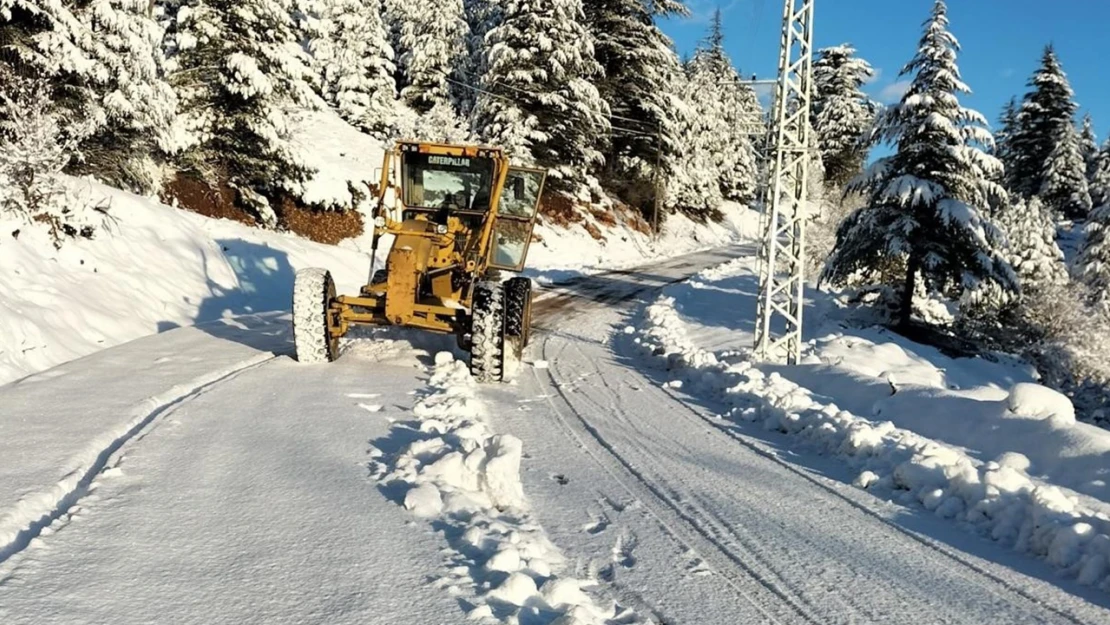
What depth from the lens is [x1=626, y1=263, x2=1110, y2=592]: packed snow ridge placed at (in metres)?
4.13

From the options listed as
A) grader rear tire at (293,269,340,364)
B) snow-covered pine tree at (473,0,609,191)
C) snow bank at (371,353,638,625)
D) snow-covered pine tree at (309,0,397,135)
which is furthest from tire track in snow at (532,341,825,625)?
snow-covered pine tree at (309,0,397,135)

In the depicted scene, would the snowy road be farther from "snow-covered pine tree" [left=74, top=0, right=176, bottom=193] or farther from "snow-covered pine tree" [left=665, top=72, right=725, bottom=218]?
"snow-covered pine tree" [left=665, top=72, right=725, bottom=218]

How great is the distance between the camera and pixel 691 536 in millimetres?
4152

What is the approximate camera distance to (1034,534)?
4.27m

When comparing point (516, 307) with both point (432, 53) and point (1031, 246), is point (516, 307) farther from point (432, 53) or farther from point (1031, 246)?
point (432, 53)

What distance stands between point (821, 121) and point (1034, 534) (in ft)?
202

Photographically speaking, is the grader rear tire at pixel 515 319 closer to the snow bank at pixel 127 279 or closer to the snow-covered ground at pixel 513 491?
the snow-covered ground at pixel 513 491

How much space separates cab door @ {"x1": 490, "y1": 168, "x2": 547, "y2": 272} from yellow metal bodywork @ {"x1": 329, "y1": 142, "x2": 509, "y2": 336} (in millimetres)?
219

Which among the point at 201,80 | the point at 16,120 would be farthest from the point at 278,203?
the point at 16,120

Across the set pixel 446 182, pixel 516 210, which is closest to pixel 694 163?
pixel 516 210

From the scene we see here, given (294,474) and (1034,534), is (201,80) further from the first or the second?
(1034,534)

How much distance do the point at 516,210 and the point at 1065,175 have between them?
178 feet

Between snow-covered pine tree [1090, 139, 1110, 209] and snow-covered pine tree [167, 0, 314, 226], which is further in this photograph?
snow-covered pine tree [1090, 139, 1110, 209]

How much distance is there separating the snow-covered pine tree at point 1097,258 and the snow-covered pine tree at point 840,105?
28.6 meters
